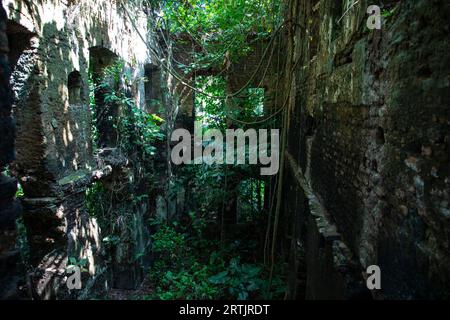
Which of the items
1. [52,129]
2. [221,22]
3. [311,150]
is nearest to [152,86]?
[221,22]

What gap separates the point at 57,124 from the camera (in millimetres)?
4371

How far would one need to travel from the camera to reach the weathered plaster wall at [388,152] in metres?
1.34

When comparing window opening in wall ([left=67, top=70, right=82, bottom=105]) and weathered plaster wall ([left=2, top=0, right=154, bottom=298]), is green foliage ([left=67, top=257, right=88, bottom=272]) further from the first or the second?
window opening in wall ([left=67, top=70, right=82, bottom=105])

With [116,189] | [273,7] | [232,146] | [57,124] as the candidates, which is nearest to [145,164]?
[116,189]

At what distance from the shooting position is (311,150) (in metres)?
4.44

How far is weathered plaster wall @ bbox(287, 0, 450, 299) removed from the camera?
52.9 inches

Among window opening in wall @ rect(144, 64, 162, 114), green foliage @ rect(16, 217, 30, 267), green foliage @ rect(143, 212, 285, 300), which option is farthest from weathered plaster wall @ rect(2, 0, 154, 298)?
window opening in wall @ rect(144, 64, 162, 114)

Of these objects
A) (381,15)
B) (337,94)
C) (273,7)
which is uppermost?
(273,7)

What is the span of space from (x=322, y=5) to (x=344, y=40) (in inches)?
60.4

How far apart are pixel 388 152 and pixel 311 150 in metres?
2.57

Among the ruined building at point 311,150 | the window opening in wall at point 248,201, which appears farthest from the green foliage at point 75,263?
the window opening in wall at point 248,201

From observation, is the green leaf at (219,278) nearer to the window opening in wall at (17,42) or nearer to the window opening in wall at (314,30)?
the window opening in wall at (314,30)

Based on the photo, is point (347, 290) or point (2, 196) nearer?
point (2, 196)
